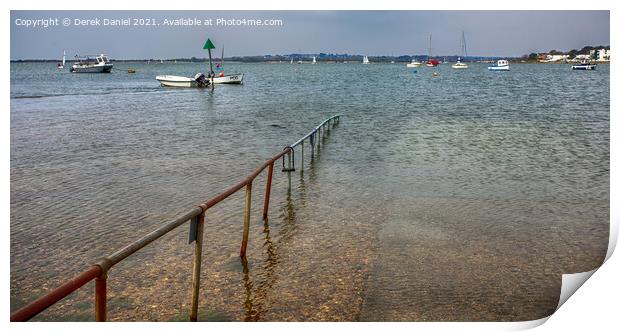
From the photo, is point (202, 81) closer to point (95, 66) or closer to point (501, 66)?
point (95, 66)

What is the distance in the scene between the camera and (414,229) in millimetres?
8297

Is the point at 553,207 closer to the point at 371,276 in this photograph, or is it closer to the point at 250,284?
the point at 371,276

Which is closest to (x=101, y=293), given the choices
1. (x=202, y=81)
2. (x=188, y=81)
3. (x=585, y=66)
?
(x=202, y=81)

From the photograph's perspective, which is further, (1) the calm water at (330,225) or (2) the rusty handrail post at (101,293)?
(1) the calm water at (330,225)

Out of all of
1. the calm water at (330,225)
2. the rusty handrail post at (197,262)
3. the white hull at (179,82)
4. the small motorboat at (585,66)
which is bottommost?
the calm water at (330,225)

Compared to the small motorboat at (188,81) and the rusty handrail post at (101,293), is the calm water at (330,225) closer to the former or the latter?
the rusty handrail post at (101,293)

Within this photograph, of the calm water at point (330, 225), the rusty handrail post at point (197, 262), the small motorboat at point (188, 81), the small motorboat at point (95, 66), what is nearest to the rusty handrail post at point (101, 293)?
the rusty handrail post at point (197, 262)

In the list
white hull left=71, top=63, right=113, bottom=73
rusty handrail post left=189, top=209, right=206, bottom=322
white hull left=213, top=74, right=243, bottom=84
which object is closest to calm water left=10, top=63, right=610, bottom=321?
rusty handrail post left=189, top=209, right=206, bottom=322

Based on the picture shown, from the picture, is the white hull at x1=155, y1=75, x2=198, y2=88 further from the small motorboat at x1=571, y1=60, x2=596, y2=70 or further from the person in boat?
the small motorboat at x1=571, y1=60, x2=596, y2=70

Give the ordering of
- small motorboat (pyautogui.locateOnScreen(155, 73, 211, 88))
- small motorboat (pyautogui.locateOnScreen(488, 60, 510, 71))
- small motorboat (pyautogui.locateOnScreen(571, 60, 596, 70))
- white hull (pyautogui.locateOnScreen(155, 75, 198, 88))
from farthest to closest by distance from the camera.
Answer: small motorboat (pyautogui.locateOnScreen(488, 60, 510, 71))
small motorboat (pyautogui.locateOnScreen(571, 60, 596, 70))
white hull (pyautogui.locateOnScreen(155, 75, 198, 88))
small motorboat (pyautogui.locateOnScreen(155, 73, 211, 88))

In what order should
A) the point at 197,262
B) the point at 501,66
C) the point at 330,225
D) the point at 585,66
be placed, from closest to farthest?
the point at 197,262, the point at 330,225, the point at 585,66, the point at 501,66
